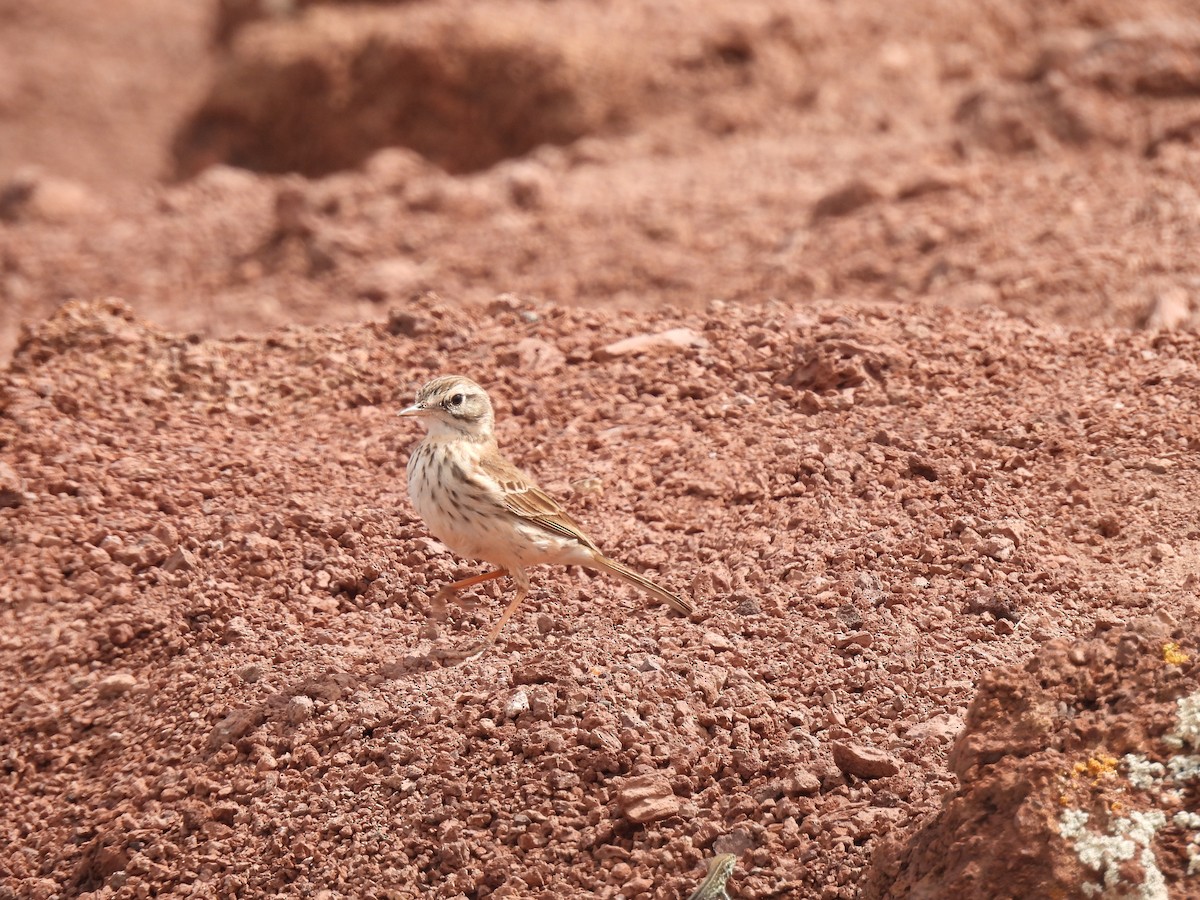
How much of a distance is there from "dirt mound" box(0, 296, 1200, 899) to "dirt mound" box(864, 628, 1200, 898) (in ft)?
0.12

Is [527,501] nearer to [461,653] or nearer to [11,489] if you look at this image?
[461,653]

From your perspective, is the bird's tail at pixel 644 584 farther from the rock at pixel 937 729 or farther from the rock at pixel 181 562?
the rock at pixel 181 562

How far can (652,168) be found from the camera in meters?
14.2

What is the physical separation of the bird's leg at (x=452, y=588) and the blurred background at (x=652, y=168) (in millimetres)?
4456

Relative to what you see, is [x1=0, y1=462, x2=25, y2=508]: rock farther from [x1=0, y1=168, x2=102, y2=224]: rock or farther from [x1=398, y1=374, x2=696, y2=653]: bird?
[x1=0, y1=168, x2=102, y2=224]: rock

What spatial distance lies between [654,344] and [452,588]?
228 centimetres

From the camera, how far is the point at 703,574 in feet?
21.0

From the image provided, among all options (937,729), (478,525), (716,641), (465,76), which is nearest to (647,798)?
(716,641)

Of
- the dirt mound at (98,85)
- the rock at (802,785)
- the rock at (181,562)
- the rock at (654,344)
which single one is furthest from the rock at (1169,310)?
the dirt mound at (98,85)

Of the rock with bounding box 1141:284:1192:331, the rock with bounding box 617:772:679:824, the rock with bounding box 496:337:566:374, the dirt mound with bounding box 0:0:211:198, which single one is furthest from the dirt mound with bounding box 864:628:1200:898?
the dirt mound with bounding box 0:0:211:198

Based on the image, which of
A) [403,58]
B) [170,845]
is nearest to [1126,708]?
[170,845]

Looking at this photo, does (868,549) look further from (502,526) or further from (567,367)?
(567,367)

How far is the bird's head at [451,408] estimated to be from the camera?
6371 millimetres

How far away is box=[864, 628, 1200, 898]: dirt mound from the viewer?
4258mm
